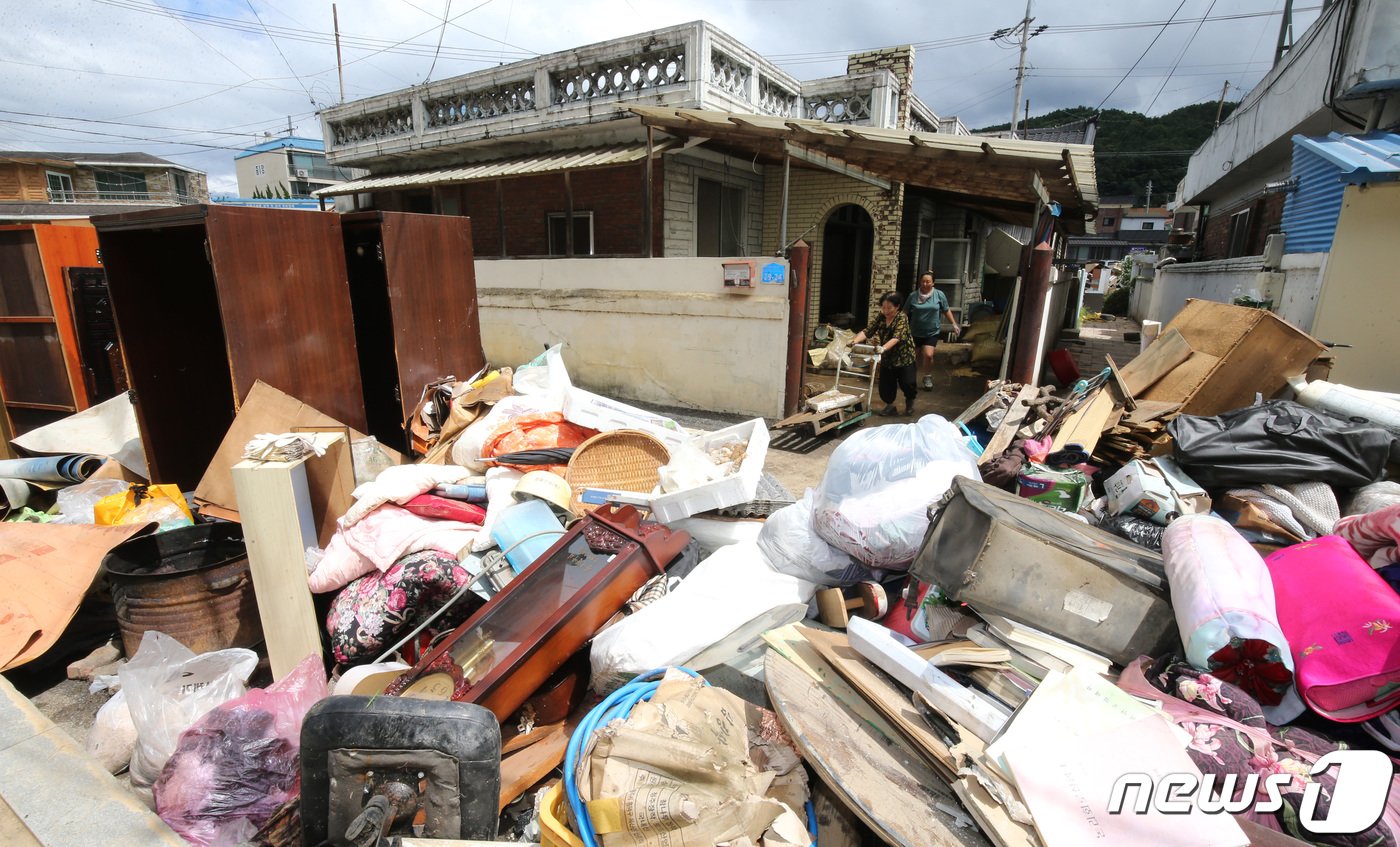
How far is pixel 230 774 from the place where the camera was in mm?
2096

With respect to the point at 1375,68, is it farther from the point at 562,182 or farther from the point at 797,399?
the point at 562,182

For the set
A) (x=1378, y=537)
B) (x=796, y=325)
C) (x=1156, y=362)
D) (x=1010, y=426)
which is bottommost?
(x=1010, y=426)

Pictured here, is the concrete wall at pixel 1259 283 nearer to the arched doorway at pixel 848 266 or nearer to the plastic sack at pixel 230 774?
the arched doorway at pixel 848 266

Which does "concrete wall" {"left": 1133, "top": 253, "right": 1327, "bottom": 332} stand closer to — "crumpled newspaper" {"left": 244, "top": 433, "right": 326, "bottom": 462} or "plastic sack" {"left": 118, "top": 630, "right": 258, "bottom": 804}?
"crumpled newspaper" {"left": 244, "top": 433, "right": 326, "bottom": 462}

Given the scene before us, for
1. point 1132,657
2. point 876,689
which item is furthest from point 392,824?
point 1132,657

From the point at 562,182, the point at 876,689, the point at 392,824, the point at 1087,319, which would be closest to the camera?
the point at 392,824

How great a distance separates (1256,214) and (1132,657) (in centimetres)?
1382

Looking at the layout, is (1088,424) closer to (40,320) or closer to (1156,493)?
(1156,493)

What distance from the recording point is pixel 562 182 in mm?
9391

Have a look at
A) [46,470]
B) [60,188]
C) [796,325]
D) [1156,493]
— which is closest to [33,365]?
[46,470]

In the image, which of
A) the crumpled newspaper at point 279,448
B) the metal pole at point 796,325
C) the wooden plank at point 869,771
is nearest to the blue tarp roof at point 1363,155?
the metal pole at point 796,325

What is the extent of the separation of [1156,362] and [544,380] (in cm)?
510

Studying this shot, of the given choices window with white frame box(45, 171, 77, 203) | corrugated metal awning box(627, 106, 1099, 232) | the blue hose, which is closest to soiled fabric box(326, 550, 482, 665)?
the blue hose

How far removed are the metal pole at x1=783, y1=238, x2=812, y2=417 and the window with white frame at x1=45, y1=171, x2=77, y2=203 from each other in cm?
3343
